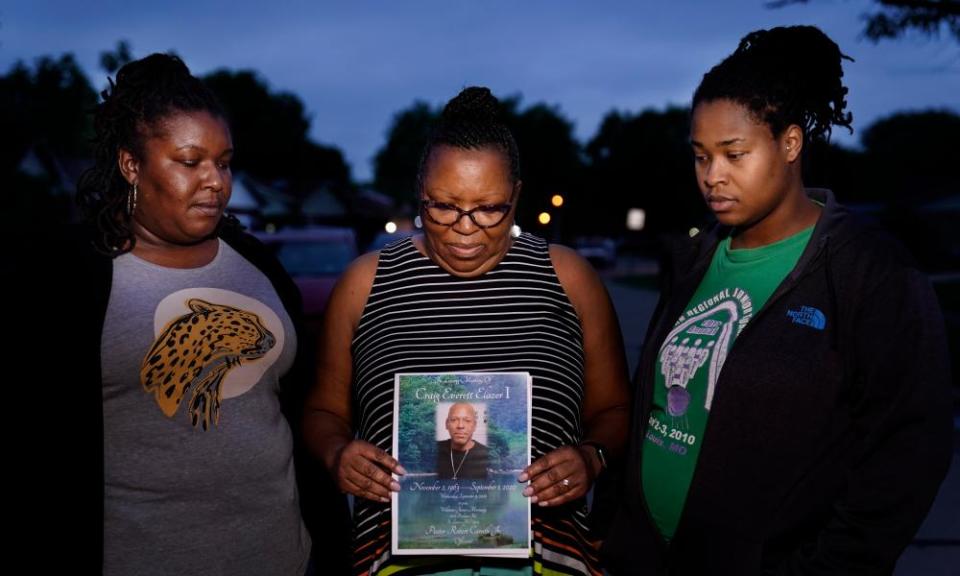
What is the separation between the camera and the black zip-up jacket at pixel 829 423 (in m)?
1.79

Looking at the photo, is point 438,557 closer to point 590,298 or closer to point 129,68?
point 590,298

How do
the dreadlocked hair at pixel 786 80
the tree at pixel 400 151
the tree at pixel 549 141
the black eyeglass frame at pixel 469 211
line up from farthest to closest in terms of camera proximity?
1. the tree at pixel 400 151
2. the tree at pixel 549 141
3. the black eyeglass frame at pixel 469 211
4. the dreadlocked hair at pixel 786 80

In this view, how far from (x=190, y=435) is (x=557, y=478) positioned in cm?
107

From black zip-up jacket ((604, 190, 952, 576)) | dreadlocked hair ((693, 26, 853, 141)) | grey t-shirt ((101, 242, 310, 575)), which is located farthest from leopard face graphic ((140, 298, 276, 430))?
dreadlocked hair ((693, 26, 853, 141))

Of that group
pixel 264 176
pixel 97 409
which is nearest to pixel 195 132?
pixel 97 409

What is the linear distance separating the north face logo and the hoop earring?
75.6 inches

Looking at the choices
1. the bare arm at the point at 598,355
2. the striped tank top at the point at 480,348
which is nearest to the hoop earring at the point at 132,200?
the striped tank top at the point at 480,348

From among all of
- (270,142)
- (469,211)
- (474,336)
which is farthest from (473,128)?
(270,142)

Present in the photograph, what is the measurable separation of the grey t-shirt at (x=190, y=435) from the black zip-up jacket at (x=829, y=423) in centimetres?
123

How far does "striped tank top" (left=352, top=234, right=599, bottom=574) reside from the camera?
7.02ft

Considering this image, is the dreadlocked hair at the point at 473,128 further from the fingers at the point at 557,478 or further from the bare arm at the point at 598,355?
the fingers at the point at 557,478

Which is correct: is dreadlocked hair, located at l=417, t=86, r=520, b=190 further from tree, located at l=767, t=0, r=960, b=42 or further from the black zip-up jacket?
tree, located at l=767, t=0, r=960, b=42

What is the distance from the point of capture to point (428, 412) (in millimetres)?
1994

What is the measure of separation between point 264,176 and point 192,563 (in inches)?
3459
